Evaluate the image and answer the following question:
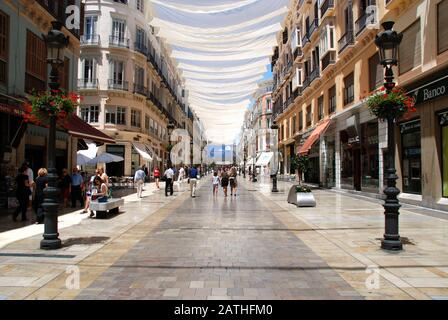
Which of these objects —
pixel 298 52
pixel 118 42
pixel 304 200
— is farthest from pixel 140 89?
pixel 304 200

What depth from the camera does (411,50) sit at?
15.2 metres

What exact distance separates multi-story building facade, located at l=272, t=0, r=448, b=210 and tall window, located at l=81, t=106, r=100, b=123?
18.4 metres

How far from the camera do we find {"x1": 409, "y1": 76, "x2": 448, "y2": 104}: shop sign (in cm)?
1259

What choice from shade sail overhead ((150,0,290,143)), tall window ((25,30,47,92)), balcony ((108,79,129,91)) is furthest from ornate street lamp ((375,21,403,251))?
balcony ((108,79,129,91))

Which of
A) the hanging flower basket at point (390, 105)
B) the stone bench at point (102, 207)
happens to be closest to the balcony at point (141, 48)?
the stone bench at point (102, 207)

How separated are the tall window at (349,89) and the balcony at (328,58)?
225 cm

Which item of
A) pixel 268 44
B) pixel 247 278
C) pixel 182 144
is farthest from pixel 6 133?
pixel 182 144

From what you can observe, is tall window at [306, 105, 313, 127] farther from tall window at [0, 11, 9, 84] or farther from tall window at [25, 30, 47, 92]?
tall window at [0, 11, 9, 84]

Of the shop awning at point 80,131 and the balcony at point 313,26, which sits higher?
the balcony at point 313,26

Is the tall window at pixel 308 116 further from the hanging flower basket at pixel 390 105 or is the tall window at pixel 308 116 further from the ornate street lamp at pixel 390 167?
the ornate street lamp at pixel 390 167

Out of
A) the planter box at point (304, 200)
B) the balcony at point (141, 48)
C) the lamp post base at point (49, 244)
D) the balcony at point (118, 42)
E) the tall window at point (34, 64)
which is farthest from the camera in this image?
the balcony at point (141, 48)

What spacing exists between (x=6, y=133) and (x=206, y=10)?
9.26 meters

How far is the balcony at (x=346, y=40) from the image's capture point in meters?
21.5

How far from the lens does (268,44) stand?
15547 mm
